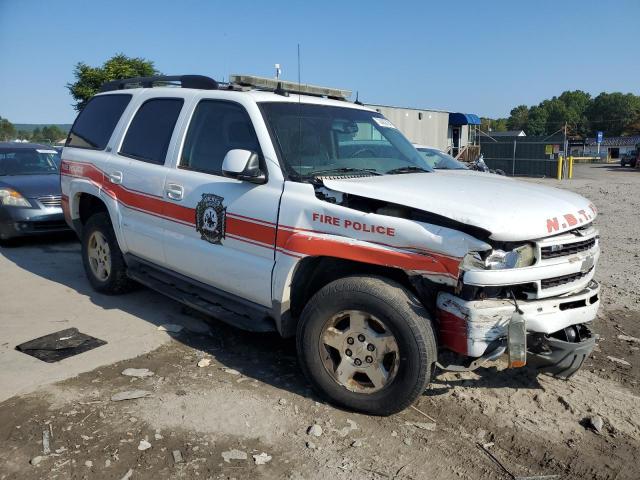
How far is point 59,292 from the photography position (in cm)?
596

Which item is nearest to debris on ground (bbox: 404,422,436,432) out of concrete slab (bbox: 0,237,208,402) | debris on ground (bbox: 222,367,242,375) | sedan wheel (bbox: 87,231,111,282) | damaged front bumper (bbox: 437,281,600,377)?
damaged front bumper (bbox: 437,281,600,377)

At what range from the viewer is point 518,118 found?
5325 inches

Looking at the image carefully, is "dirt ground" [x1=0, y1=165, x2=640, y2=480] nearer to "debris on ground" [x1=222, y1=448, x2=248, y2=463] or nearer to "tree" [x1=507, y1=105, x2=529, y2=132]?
"debris on ground" [x1=222, y1=448, x2=248, y2=463]

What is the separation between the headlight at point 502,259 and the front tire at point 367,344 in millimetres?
419

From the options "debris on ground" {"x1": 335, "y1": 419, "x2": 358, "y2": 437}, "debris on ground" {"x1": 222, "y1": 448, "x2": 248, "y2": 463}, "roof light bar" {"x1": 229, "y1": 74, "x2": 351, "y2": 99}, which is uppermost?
"roof light bar" {"x1": 229, "y1": 74, "x2": 351, "y2": 99}

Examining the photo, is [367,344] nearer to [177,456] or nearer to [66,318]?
[177,456]

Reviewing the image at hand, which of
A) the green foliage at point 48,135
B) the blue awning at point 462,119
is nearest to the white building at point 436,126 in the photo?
the blue awning at point 462,119

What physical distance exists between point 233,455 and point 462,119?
38977mm

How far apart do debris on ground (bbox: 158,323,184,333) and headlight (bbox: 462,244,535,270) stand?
2.86 metres

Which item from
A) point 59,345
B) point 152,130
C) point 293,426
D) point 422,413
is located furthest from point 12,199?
Result: point 422,413

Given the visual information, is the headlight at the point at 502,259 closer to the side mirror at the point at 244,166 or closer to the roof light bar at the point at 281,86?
the side mirror at the point at 244,166

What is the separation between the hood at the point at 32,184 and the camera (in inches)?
317

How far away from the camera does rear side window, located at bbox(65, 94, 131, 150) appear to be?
5.57 meters

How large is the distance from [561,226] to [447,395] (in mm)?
1360
